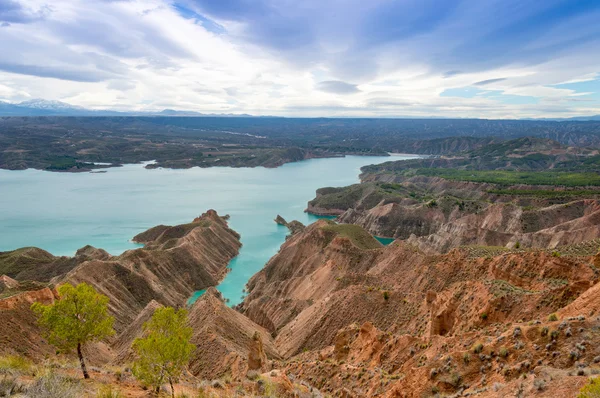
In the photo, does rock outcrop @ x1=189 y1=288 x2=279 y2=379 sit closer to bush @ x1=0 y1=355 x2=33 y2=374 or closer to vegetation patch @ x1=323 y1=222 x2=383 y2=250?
bush @ x1=0 y1=355 x2=33 y2=374

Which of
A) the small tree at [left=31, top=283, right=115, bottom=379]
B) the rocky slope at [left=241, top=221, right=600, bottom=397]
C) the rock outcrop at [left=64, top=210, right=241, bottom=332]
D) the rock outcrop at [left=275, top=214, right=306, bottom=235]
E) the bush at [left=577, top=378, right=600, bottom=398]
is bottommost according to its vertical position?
the rock outcrop at [left=275, top=214, right=306, bottom=235]

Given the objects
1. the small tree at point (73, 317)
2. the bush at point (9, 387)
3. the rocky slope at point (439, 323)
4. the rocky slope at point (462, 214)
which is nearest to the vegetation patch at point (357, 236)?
the rocky slope at point (439, 323)

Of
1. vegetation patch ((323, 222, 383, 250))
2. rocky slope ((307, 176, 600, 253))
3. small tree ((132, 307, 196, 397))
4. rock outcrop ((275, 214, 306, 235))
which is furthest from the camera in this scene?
rock outcrop ((275, 214, 306, 235))

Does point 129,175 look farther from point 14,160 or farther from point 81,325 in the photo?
point 81,325

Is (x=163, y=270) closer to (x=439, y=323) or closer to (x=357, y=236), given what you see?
(x=357, y=236)

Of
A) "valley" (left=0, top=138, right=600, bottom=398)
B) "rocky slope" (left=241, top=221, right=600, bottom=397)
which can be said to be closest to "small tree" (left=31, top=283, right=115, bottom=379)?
"valley" (left=0, top=138, right=600, bottom=398)

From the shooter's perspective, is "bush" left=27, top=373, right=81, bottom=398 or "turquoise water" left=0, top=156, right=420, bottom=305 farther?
"turquoise water" left=0, top=156, right=420, bottom=305

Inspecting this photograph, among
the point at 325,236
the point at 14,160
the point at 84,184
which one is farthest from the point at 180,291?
the point at 14,160
